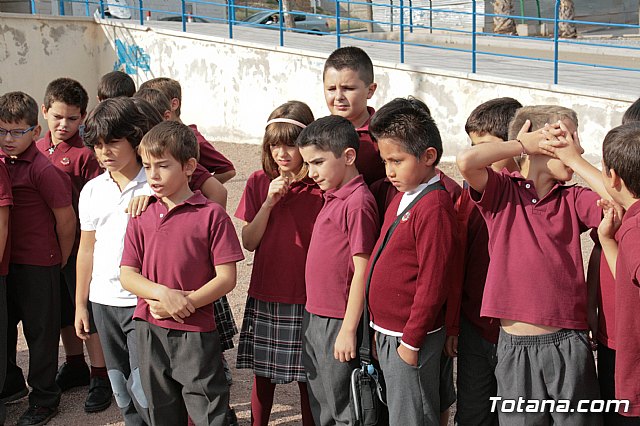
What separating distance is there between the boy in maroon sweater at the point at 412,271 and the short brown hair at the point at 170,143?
820 mm

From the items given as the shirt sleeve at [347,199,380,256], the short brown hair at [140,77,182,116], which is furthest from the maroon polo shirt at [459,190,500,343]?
the short brown hair at [140,77,182,116]

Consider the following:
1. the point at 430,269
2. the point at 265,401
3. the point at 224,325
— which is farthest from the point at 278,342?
the point at 430,269

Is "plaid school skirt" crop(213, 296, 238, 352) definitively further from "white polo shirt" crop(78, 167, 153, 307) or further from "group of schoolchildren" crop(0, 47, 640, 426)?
"white polo shirt" crop(78, 167, 153, 307)

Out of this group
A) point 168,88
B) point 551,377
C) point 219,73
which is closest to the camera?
point 551,377

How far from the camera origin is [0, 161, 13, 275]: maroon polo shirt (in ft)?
13.4

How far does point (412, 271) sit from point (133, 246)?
124 cm

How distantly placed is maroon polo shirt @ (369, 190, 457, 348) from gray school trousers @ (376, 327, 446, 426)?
0.08 meters

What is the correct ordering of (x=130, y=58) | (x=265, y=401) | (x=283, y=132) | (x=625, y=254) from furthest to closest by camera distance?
(x=130, y=58) → (x=265, y=401) → (x=283, y=132) → (x=625, y=254)

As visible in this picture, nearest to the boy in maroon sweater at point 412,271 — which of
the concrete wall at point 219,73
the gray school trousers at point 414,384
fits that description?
the gray school trousers at point 414,384

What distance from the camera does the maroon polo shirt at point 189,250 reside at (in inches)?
137

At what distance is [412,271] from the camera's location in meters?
3.24

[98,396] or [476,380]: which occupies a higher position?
[476,380]

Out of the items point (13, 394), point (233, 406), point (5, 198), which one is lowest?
point (233, 406)

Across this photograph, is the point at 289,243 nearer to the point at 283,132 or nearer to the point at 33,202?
the point at 283,132
